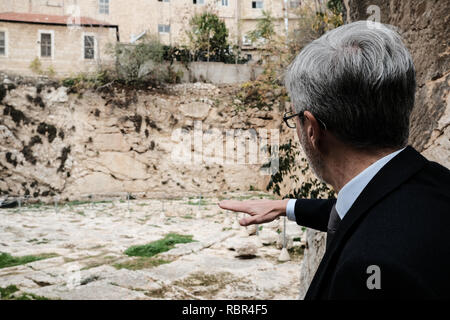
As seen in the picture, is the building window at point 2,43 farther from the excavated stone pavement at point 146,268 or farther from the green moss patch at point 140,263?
the green moss patch at point 140,263

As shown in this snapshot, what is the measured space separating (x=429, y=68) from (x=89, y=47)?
53.3ft

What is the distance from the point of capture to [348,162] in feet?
2.78

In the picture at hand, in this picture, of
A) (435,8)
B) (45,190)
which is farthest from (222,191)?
(435,8)

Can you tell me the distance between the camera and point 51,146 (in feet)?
44.7

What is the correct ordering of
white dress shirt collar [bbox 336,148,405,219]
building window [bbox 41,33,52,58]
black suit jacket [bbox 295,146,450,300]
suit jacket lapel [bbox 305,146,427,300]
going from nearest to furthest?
black suit jacket [bbox 295,146,450,300] < suit jacket lapel [bbox 305,146,427,300] < white dress shirt collar [bbox 336,148,405,219] < building window [bbox 41,33,52,58]

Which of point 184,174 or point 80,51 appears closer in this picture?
point 184,174

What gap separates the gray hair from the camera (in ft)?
2.52

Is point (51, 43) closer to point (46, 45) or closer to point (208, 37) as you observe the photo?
point (46, 45)

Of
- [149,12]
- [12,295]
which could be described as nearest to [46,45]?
[149,12]

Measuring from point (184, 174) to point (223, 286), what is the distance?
1027 centimetres

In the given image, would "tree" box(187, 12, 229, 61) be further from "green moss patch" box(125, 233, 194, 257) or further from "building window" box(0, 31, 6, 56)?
"green moss patch" box(125, 233, 194, 257)

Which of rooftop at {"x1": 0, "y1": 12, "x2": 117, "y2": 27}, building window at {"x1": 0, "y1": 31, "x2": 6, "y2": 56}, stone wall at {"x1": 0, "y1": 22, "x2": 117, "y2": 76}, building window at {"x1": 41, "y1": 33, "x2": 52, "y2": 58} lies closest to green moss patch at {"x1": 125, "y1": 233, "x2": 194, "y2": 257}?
stone wall at {"x1": 0, "y1": 22, "x2": 117, "y2": 76}

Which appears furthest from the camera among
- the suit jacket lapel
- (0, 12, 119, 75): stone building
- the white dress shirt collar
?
(0, 12, 119, 75): stone building

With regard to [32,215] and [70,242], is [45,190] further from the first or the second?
[70,242]
